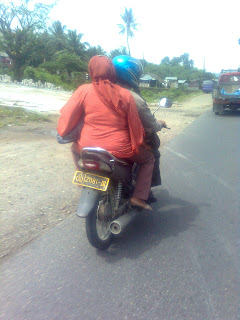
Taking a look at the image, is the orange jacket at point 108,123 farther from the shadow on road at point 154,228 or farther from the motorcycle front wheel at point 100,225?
the shadow on road at point 154,228

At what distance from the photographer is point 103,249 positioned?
3.32 m

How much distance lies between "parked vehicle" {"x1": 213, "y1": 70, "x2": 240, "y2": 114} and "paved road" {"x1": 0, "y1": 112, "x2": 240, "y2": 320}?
12326 mm

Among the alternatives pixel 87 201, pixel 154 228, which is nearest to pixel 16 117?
pixel 154 228

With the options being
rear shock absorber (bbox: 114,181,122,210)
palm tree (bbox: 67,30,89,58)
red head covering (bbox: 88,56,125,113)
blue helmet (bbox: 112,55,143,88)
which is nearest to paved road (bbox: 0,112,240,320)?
rear shock absorber (bbox: 114,181,122,210)

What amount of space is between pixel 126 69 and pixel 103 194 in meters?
1.28

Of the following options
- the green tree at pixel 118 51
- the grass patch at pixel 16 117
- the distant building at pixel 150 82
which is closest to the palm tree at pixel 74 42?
the green tree at pixel 118 51

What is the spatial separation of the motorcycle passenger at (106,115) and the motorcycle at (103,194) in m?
0.18

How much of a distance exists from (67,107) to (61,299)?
A: 1723mm

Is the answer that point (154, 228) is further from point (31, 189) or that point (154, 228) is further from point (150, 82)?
point (150, 82)

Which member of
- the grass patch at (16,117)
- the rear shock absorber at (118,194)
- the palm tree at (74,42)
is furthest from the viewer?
the palm tree at (74,42)

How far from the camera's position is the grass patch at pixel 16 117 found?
10.4m

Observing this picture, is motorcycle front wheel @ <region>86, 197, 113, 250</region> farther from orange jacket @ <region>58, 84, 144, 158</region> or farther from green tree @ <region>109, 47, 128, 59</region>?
green tree @ <region>109, 47, 128, 59</region>

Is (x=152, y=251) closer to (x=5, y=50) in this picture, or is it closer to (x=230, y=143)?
(x=230, y=143)

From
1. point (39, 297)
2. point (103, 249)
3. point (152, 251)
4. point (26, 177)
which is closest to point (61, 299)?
point (39, 297)
